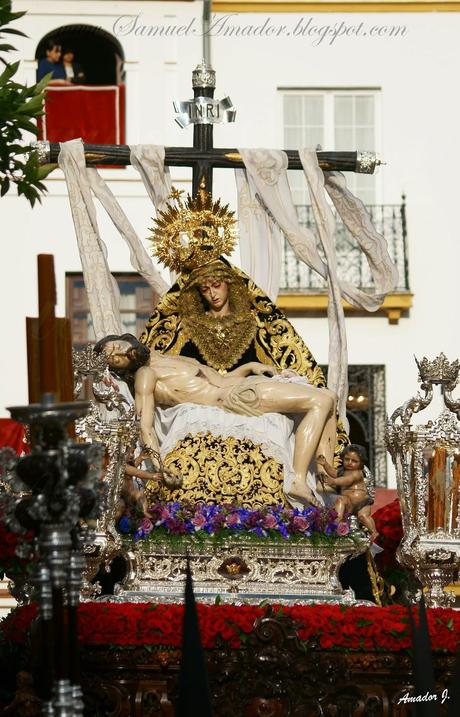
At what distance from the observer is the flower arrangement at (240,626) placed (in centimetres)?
1321

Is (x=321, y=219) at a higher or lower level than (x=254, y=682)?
higher

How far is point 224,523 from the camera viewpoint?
1427 cm

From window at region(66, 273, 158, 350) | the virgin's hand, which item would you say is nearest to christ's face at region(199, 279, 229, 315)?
the virgin's hand

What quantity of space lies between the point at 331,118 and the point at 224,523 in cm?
1583

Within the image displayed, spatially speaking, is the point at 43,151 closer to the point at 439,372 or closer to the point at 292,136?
the point at 439,372

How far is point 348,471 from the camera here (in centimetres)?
1488

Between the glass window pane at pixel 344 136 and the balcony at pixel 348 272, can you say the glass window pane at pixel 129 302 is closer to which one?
the balcony at pixel 348 272

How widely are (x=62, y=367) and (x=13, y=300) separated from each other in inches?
718

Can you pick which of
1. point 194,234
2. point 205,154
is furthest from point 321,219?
point 194,234

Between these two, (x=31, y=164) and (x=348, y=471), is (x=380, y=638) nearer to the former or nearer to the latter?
(x=348, y=471)

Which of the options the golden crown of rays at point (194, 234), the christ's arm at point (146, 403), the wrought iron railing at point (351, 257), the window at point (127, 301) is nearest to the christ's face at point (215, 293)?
the golden crown of rays at point (194, 234)

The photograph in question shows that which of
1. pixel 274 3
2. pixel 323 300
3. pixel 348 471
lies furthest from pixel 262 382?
pixel 274 3

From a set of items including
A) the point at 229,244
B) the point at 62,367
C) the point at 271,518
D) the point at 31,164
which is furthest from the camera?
the point at 229,244


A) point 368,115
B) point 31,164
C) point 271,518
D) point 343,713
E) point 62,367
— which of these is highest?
point 368,115
